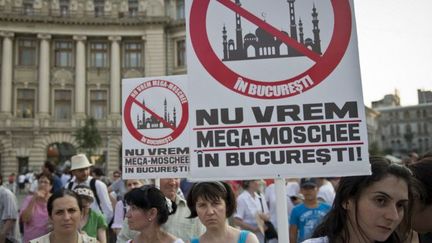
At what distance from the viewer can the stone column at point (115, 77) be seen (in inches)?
1443

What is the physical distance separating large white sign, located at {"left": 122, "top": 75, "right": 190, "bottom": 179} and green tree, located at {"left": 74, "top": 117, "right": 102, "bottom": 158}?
2798 cm

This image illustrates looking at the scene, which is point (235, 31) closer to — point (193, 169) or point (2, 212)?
point (193, 169)

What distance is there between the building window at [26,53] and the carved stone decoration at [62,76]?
2.00 m

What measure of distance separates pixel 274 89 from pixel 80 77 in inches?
1422

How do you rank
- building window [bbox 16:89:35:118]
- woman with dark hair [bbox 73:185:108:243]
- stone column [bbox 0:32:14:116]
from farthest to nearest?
building window [bbox 16:89:35:118], stone column [bbox 0:32:14:116], woman with dark hair [bbox 73:185:108:243]

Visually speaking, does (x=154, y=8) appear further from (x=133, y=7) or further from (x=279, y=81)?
(x=279, y=81)

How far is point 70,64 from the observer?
37.1m

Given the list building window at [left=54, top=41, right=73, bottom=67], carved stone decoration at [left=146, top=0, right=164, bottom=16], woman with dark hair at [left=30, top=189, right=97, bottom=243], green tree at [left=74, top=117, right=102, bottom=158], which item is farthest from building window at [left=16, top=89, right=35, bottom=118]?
woman with dark hair at [left=30, top=189, right=97, bottom=243]

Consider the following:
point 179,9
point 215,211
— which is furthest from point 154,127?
point 179,9

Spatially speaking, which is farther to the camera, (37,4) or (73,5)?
(73,5)

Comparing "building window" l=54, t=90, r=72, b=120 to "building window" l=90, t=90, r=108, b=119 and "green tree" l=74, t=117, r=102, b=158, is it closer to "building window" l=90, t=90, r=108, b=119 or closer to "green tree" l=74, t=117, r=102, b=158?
"building window" l=90, t=90, r=108, b=119

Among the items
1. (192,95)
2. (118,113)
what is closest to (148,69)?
(118,113)

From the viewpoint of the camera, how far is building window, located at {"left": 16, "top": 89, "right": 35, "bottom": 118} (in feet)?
116

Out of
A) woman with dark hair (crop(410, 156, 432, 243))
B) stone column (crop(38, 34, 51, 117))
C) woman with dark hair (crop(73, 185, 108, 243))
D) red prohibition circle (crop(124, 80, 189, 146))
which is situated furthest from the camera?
stone column (crop(38, 34, 51, 117))
